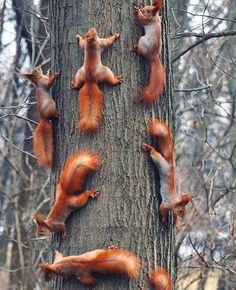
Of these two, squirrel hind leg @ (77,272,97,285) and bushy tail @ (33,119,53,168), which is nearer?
squirrel hind leg @ (77,272,97,285)

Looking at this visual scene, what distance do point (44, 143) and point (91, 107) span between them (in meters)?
0.30

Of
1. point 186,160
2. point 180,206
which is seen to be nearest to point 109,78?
point 180,206

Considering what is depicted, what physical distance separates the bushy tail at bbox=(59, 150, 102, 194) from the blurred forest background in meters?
3.36

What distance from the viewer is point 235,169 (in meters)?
7.30

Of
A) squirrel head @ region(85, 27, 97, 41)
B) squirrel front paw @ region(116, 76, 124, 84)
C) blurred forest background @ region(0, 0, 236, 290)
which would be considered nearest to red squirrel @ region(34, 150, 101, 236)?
squirrel front paw @ region(116, 76, 124, 84)

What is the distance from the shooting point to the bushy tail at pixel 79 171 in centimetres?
280

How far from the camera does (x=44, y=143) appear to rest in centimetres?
301

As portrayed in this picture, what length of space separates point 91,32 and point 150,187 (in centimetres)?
67

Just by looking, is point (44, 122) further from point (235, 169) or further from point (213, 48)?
point (213, 48)

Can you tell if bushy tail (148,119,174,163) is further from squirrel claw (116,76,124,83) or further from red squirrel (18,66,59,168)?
red squirrel (18,66,59,168)

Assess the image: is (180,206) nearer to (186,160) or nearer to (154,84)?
(154,84)

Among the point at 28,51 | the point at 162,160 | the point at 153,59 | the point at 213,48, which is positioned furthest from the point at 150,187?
the point at 213,48

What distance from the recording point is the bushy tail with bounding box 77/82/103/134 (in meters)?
2.85

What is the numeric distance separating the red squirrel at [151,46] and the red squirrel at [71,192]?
34 cm
